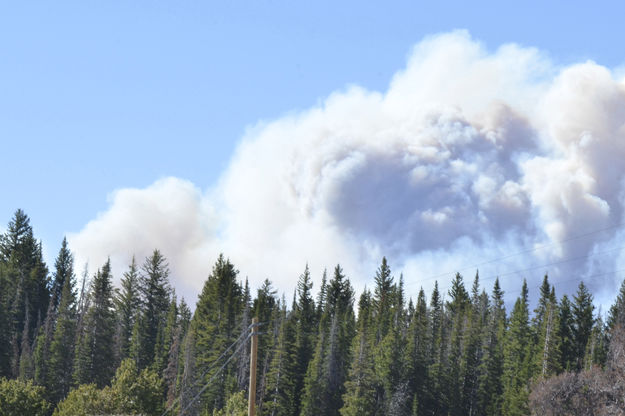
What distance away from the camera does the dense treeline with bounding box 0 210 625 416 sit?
339 ft

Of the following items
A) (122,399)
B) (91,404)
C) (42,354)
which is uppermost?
(42,354)

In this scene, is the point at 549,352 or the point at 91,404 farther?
the point at 549,352

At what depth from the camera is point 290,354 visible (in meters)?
122

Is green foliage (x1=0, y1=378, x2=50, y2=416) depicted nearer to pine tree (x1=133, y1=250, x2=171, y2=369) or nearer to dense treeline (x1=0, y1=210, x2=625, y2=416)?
dense treeline (x1=0, y1=210, x2=625, y2=416)

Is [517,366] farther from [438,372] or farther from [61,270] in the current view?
[61,270]

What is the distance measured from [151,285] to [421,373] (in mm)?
59451

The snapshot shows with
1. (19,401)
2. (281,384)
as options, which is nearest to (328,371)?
(281,384)

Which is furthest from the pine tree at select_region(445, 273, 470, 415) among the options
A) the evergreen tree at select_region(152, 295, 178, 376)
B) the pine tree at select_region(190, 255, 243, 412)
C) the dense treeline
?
the evergreen tree at select_region(152, 295, 178, 376)

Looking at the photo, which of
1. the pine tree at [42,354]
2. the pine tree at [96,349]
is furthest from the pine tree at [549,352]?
the pine tree at [42,354]

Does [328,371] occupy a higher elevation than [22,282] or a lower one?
lower

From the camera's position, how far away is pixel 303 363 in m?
126

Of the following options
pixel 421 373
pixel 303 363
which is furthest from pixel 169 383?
pixel 421 373

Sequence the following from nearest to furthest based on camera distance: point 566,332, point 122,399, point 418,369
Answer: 1. point 122,399
2. point 418,369
3. point 566,332

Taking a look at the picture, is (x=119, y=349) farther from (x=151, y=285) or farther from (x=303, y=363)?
(x=303, y=363)
